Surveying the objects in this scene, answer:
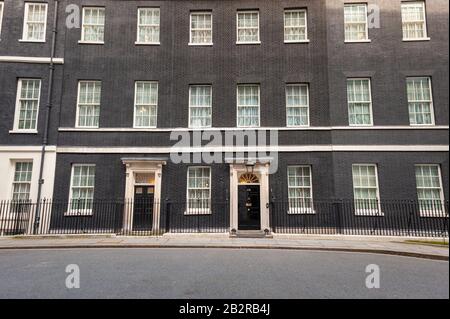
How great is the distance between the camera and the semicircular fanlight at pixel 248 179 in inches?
622

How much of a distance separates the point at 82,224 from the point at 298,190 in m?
11.1

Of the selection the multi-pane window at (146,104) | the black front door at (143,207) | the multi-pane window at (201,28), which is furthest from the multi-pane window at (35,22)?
the black front door at (143,207)

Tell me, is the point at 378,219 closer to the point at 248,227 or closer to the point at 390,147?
the point at 390,147

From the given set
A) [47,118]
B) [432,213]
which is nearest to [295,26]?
[432,213]

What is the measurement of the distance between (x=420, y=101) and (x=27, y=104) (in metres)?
20.7

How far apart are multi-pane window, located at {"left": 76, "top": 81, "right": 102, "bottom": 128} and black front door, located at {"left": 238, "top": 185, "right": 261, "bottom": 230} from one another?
879 centimetres

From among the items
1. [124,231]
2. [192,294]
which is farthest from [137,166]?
[192,294]

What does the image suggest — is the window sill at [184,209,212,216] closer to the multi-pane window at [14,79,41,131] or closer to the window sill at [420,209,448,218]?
the multi-pane window at [14,79,41,131]

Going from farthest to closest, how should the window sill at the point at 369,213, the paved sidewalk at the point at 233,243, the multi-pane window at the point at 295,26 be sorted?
the multi-pane window at the point at 295,26, the window sill at the point at 369,213, the paved sidewalk at the point at 233,243

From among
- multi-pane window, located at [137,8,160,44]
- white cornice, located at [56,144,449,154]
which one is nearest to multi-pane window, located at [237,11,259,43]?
multi-pane window, located at [137,8,160,44]

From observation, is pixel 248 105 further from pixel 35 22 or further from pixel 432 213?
pixel 35 22

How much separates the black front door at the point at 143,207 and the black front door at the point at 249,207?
4594mm

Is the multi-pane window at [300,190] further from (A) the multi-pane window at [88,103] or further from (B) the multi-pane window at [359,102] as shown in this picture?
(A) the multi-pane window at [88,103]

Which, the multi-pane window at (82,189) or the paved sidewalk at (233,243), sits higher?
the multi-pane window at (82,189)
